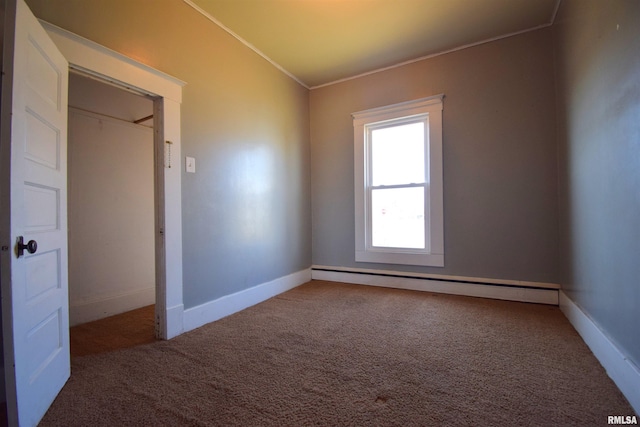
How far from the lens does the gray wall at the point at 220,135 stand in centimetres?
210

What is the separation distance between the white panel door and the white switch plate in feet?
2.76

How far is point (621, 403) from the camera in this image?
4.62 feet

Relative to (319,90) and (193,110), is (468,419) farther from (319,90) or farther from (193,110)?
(319,90)

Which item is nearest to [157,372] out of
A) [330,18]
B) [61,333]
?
[61,333]

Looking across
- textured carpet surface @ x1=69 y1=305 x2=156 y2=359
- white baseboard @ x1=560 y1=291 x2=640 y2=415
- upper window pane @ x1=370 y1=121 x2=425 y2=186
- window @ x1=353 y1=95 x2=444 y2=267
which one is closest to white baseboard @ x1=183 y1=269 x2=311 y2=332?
textured carpet surface @ x1=69 y1=305 x2=156 y2=359

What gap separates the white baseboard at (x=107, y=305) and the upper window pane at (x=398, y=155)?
126 inches

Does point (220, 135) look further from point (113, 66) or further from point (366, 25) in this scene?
point (366, 25)

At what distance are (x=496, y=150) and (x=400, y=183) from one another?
1.11 m

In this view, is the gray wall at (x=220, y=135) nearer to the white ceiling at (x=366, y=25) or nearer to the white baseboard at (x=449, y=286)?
the white ceiling at (x=366, y=25)

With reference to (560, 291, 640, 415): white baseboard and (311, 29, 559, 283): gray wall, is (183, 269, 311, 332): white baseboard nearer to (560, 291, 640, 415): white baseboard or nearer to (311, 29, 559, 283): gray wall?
(311, 29, 559, 283): gray wall

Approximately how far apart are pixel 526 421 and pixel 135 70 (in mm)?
3174

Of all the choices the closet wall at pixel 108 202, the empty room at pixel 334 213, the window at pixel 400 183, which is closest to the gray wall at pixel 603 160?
the empty room at pixel 334 213

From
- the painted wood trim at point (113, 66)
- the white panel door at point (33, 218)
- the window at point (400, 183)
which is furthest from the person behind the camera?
the window at point (400, 183)

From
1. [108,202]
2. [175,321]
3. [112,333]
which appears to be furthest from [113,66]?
[112,333]
